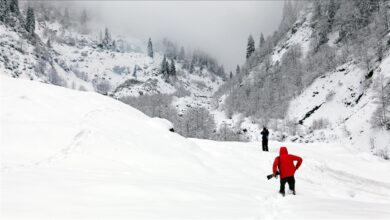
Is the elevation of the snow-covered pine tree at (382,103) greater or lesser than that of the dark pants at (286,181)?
greater

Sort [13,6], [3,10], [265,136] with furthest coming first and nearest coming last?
[13,6]
[3,10]
[265,136]

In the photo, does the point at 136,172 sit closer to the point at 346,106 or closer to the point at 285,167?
the point at 285,167

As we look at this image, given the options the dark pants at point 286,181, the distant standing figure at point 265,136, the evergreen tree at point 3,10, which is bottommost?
the dark pants at point 286,181

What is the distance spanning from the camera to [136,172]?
1303 cm

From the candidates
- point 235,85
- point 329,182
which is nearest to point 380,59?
point 329,182

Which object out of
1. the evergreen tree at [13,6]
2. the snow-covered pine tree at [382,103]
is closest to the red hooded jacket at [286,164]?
the snow-covered pine tree at [382,103]

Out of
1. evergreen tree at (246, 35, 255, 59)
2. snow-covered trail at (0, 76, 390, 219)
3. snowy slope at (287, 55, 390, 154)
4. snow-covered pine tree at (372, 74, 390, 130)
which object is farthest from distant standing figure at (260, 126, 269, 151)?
evergreen tree at (246, 35, 255, 59)

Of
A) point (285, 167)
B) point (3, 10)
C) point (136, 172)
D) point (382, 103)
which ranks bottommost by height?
point (136, 172)

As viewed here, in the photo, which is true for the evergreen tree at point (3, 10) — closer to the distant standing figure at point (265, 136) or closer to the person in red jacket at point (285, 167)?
the distant standing figure at point (265, 136)

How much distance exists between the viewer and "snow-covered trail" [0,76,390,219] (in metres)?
7.13

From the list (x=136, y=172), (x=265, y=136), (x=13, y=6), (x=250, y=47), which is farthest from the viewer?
(x=13, y=6)

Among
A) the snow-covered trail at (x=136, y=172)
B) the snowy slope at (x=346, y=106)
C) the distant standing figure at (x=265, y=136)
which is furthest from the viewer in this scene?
the snowy slope at (x=346, y=106)

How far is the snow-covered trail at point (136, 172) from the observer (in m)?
7.13

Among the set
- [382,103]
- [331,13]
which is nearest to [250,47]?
[331,13]
